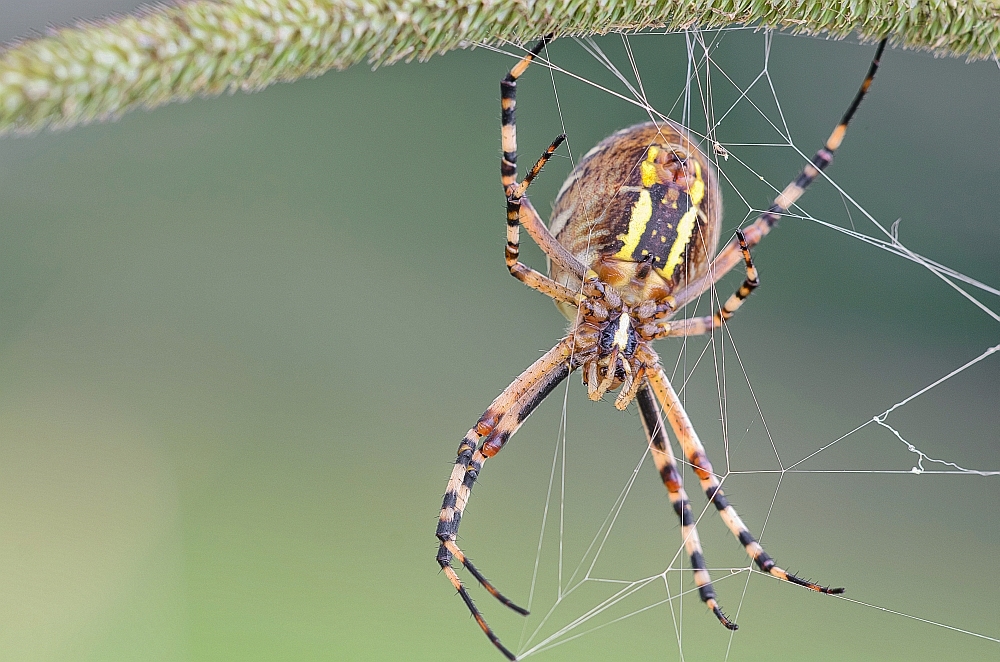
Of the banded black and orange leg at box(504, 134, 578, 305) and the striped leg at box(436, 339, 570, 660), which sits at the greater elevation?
the banded black and orange leg at box(504, 134, 578, 305)

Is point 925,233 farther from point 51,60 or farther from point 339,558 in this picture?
point 51,60

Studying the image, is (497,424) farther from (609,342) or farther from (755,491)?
(755,491)

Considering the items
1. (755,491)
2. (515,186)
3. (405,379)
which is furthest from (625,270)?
(405,379)

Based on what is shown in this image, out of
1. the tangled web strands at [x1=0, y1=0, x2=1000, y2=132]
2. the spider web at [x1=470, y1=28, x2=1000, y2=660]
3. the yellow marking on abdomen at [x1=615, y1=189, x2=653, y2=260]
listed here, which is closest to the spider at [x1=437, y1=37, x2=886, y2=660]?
the yellow marking on abdomen at [x1=615, y1=189, x2=653, y2=260]

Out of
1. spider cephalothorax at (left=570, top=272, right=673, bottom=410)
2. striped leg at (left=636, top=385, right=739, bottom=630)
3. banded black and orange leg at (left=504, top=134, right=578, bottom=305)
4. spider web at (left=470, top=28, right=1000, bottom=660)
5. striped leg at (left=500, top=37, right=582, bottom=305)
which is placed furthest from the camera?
spider web at (left=470, top=28, right=1000, bottom=660)

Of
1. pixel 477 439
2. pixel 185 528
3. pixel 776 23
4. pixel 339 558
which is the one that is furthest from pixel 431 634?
pixel 776 23

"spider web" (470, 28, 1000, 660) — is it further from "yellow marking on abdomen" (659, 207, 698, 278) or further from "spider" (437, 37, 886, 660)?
"yellow marking on abdomen" (659, 207, 698, 278)

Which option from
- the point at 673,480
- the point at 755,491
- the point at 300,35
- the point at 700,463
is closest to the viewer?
the point at 300,35
